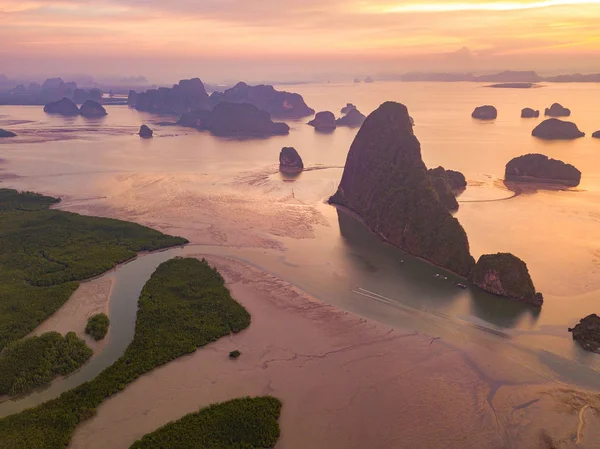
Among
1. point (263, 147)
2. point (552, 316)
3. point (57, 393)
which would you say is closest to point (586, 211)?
point (552, 316)

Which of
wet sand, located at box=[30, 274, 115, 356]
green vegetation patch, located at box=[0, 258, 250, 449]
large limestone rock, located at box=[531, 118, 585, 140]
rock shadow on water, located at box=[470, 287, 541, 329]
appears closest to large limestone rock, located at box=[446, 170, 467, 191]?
rock shadow on water, located at box=[470, 287, 541, 329]

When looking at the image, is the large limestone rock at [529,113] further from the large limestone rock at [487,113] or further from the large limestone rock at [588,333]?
the large limestone rock at [588,333]

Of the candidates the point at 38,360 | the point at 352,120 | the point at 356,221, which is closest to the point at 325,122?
the point at 352,120

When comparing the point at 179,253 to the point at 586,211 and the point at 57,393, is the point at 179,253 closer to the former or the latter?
the point at 57,393

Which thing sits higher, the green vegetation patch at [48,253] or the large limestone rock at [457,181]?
the large limestone rock at [457,181]

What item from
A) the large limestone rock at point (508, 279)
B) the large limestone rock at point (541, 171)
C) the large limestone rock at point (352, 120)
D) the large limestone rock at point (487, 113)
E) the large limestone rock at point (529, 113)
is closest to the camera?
the large limestone rock at point (508, 279)

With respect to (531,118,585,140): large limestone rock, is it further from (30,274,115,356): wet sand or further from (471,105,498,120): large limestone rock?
(30,274,115,356): wet sand

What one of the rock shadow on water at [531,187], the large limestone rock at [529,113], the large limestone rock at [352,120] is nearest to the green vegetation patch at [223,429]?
the rock shadow on water at [531,187]
